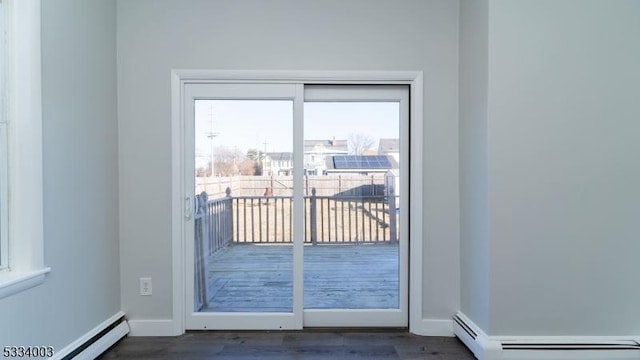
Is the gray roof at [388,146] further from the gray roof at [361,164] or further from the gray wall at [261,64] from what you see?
the gray wall at [261,64]

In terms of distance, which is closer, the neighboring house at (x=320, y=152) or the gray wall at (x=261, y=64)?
the gray wall at (x=261, y=64)

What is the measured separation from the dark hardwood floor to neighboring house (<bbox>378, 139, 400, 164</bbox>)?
136 centimetres

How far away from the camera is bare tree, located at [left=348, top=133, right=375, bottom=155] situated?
2.68 meters

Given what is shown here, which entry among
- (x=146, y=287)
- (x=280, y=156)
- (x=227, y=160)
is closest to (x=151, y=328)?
(x=146, y=287)

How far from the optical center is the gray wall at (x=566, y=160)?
212cm

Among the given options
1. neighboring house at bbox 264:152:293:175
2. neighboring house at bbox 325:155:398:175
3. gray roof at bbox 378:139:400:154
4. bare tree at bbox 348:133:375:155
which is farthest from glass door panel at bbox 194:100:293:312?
gray roof at bbox 378:139:400:154

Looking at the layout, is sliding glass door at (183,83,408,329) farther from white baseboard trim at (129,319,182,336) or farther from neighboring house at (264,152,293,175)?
white baseboard trim at (129,319,182,336)

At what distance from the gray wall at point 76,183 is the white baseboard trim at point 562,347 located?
2.55 meters

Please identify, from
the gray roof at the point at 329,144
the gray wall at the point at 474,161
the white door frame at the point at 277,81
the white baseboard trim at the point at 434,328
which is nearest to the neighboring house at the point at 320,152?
the gray roof at the point at 329,144

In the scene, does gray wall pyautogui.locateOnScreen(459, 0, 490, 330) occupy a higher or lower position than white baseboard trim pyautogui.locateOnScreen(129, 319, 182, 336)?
higher

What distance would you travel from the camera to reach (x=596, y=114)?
83.7 inches

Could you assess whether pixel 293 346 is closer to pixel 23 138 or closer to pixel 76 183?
pixel 76 183

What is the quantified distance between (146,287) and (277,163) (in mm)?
1348

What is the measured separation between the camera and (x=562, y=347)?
215cm
